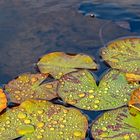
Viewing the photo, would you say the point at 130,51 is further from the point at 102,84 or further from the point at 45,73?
the point at 45,73

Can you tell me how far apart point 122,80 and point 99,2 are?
75cm

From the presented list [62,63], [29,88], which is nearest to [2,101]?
[29,88]

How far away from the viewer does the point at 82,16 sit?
2.17m

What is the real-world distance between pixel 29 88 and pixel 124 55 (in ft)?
1.66

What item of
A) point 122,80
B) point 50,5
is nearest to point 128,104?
point 122,80

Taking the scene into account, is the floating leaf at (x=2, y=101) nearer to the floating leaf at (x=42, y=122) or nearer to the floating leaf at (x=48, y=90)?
the floating leaf at (x=42, y=122)

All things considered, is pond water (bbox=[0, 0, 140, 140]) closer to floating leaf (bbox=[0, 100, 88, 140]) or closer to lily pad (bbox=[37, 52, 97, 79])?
lily pad (bbox=[37, 52, 97, 79])

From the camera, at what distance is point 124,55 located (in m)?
1.76

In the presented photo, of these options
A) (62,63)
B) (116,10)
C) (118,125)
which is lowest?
(118,125)

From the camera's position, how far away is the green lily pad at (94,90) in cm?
152

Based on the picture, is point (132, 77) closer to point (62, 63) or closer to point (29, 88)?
point (62, 63)

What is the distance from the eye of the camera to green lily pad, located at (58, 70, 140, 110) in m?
1.52

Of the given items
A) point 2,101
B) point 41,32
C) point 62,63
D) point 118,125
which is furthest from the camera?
point 41,32

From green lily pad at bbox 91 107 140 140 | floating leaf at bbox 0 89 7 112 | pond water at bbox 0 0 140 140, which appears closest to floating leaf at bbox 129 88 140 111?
green lily pad at bbox 91 107 140 140
